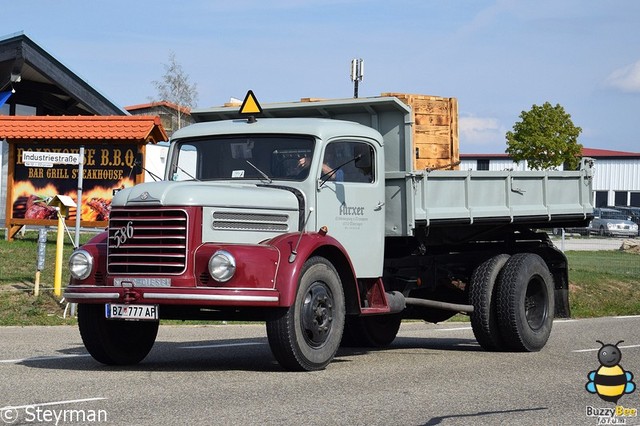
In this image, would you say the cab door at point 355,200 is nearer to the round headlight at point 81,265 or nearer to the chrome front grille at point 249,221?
the chrome front grille at point 249,221

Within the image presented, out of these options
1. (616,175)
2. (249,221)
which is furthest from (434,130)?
(616,175)

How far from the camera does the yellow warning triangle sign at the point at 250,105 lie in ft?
39.2

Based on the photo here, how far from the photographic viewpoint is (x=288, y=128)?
453 inches

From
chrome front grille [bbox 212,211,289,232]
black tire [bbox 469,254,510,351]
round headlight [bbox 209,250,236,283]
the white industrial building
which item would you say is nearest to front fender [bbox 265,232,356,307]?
chrome front grille [bbox 212,211,289,232]

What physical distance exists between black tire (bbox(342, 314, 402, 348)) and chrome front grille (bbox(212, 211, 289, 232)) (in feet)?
10.3

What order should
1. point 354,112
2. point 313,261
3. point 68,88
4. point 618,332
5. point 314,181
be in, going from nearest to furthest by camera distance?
point 313,261 < point 314,181 < point 354,112 < point 618,332 < point 68,88

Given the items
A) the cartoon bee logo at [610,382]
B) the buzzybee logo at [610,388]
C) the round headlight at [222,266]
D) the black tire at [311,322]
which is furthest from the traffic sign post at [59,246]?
the cartoon bee logo at [610,382]

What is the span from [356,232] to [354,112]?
1.66 metres

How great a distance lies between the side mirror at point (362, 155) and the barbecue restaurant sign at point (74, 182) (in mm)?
12658

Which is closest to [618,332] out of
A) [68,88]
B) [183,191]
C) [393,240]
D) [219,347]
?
[393,240]

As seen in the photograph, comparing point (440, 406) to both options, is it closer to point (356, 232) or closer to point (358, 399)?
point (358, 399)

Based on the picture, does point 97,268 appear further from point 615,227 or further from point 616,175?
point 616,175

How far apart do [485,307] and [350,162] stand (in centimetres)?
266

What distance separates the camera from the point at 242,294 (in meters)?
9.72
